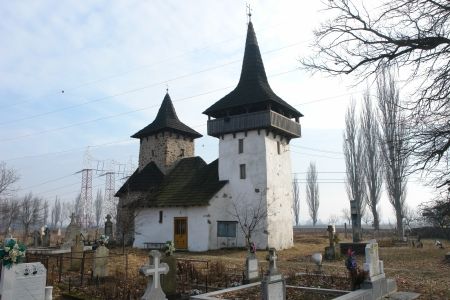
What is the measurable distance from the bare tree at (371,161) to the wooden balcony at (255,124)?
9.93m

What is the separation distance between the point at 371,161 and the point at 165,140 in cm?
1957

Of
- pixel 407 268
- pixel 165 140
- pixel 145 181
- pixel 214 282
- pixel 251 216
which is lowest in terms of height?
pixel 407 268

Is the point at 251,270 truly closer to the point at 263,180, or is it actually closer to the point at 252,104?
the point at 263,180

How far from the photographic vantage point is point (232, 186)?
92.7 ft

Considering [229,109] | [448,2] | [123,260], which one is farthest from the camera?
[229,109]

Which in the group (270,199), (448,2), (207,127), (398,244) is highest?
(207,127)

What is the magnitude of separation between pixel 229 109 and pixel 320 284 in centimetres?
1895

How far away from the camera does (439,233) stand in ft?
118

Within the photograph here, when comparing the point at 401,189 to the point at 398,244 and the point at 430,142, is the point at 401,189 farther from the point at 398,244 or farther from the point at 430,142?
the point at 430,142

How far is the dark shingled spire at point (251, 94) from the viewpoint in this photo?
2798 centimetres

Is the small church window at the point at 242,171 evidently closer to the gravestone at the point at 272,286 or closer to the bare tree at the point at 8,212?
the gravestone at the point at 272,286

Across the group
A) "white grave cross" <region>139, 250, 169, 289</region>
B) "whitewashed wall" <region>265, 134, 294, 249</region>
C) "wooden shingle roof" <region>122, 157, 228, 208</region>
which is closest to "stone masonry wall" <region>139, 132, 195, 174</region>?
"wooden shingle roof" <region>122, 157, 228, 208</region>

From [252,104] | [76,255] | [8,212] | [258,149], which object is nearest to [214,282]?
[76,255]

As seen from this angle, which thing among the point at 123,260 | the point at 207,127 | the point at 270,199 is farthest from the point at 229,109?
the point at 123,260
